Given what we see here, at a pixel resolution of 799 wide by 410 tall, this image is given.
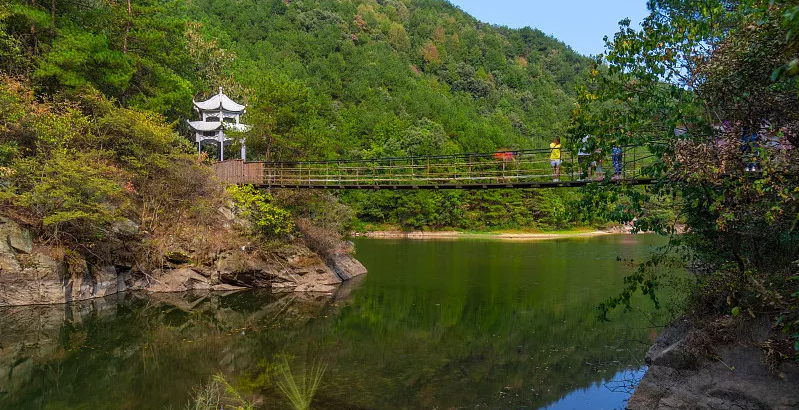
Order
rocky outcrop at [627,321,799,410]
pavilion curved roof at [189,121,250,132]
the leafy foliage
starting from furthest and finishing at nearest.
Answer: pavilion curved roof at [189,121,250,132]
rocky outcrop at [627,321,799,410]
the leafy foliage

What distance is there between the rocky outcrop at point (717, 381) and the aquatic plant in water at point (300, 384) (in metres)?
4.95

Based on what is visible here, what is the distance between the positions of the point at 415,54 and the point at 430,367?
92.5m

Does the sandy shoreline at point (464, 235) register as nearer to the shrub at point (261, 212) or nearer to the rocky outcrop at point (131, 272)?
the rocky outcrop at point (131, 272)

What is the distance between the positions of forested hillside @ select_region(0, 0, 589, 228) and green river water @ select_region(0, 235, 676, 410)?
3361mm

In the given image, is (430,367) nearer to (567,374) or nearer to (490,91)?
(567,374)

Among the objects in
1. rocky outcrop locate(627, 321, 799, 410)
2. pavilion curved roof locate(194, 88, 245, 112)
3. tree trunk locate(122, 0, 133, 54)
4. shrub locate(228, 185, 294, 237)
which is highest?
tree trunk locate(122, 0, 133, 54)

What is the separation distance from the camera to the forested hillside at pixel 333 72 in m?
19.8

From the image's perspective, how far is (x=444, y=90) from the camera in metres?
84.7

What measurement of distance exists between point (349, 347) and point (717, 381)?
7.12m

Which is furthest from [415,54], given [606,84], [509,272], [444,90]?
[606,84]

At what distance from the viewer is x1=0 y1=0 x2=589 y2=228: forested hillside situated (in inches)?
780

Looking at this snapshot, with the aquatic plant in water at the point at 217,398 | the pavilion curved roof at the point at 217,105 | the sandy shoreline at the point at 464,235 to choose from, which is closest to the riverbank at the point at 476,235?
the sandy shoreline at the point at 464,235

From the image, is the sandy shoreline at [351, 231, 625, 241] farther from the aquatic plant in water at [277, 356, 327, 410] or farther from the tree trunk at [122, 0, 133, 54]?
the aquatic plant in water at [277, 356, 327, 410]

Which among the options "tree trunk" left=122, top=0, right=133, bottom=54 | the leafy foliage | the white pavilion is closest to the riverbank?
the white pavilion
